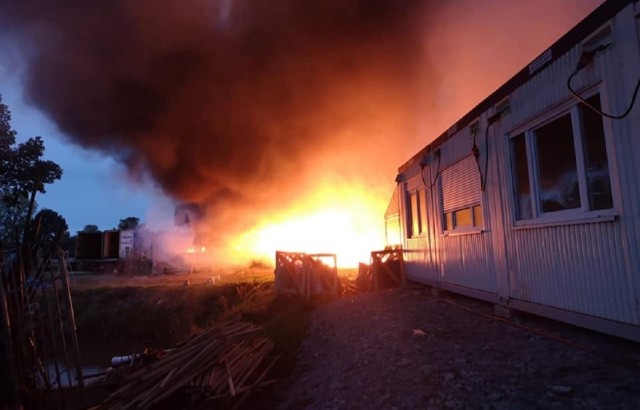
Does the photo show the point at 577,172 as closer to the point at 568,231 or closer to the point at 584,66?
the point at 568,231

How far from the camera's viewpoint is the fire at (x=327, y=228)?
20016 millimetres

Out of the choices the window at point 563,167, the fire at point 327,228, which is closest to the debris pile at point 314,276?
the window at point 563,167

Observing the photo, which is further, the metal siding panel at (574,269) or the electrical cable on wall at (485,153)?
the electrical cable on wall at (485,153)

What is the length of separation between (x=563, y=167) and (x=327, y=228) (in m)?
17.7

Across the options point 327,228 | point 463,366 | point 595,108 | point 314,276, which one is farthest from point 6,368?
point 327,228

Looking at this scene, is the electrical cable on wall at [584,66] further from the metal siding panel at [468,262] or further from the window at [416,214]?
the window at [416,214]

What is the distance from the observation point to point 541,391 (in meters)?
3.06

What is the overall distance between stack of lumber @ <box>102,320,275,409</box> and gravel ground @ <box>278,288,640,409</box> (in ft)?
2.38

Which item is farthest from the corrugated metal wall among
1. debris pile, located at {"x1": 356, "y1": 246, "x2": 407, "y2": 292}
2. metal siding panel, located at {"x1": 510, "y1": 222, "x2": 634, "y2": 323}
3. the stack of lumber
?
the stack of lumber

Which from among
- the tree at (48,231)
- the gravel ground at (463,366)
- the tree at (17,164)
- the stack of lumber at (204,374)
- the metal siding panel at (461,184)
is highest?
the tree at (17,164)

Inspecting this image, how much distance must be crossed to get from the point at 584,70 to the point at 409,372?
359cm

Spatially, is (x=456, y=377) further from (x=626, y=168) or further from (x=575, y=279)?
(x=626, y=168)

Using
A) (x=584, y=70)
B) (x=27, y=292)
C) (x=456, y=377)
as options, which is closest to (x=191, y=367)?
(x=27, y=292)

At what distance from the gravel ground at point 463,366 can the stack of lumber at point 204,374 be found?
28.5 inches
